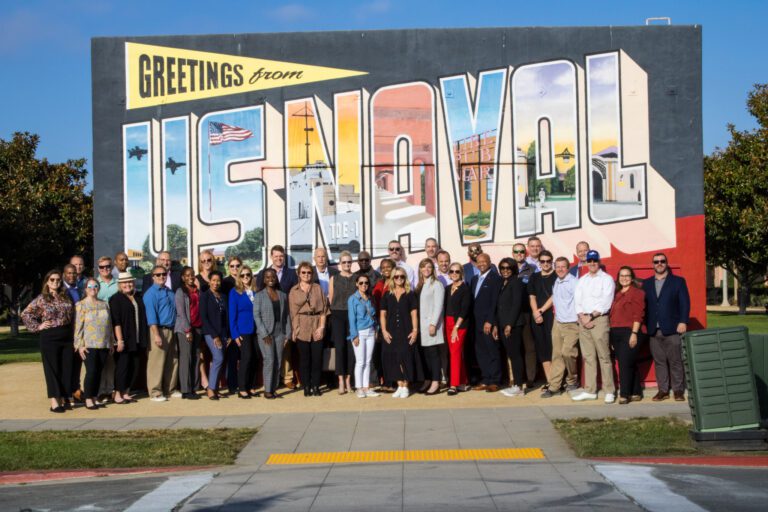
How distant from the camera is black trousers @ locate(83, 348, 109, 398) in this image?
46.2 ft

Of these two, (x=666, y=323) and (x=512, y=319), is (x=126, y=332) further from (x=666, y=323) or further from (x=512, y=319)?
(x=666, y=323)

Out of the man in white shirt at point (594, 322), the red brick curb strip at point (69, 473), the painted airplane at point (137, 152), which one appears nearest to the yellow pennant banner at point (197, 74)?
the painted airplane at point (137, 152)

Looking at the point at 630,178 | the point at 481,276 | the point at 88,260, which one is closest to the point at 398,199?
the point at 481,276

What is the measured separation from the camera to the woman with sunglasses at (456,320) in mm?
14570

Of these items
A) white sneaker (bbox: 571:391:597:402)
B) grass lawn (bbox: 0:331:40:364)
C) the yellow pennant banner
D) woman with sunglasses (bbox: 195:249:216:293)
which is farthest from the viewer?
grass lawn (bbox: 0:331:40:364)

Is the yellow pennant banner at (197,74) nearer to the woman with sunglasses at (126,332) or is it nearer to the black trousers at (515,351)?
the woman with sunglasses at (126,332)

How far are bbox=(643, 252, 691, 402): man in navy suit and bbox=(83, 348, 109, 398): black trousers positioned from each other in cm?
765

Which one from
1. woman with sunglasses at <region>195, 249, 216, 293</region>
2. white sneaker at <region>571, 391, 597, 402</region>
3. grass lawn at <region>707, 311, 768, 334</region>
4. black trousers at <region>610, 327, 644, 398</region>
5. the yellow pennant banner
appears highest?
the yellow pennant banner

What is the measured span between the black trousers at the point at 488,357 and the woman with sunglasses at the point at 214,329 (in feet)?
12.1

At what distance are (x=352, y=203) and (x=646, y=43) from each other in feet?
17.2

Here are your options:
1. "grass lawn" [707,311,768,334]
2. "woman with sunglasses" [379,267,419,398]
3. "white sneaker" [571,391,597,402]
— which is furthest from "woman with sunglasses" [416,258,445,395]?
"grass lawn" [707,311,768,334]

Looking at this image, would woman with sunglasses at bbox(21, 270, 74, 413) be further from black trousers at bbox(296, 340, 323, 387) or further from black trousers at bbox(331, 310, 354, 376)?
black trousers at bbox(331, 310, 354, 376)

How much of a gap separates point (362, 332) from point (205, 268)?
2.72 metres

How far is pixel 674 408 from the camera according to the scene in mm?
13172
